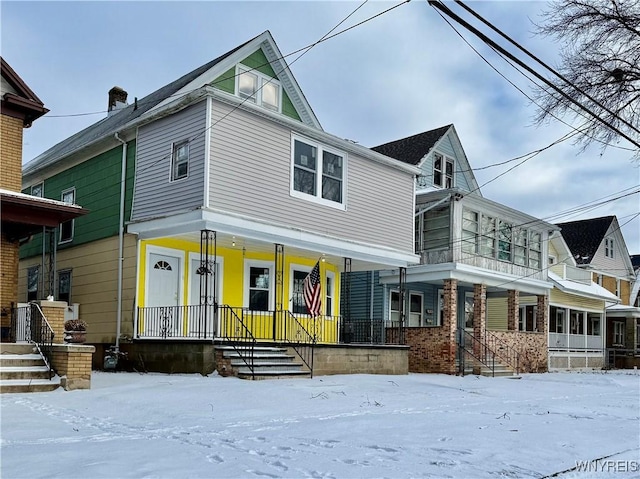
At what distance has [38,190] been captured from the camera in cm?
2234

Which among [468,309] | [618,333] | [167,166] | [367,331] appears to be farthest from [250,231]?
[618,333]

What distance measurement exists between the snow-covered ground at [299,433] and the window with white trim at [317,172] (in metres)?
6.41

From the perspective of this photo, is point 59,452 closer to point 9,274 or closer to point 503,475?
point 503,475

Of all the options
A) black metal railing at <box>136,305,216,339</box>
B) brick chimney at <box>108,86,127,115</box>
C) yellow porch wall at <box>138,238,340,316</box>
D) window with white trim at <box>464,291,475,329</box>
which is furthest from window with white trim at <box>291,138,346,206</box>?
brick chimney at <box>108,86,127,115</box>

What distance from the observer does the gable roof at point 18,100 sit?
15.7m

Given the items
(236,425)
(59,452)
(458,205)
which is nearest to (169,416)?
(236,425)

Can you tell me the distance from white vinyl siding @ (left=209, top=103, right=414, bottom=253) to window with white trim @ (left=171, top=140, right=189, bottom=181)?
1040mm

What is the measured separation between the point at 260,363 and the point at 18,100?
328 inches

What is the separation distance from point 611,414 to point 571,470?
17.8 feet

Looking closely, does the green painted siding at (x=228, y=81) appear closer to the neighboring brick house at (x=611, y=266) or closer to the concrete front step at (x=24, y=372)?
the concrete front step at (x=24, y=372)

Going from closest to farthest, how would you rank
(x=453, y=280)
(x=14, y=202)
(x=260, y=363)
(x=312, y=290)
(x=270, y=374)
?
(x=14, y=202) → (x=270, y=374) → (x=260, y=363) → (x=312, y=290) → (x=453, y=280)

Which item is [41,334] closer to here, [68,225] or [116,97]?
[68,225]

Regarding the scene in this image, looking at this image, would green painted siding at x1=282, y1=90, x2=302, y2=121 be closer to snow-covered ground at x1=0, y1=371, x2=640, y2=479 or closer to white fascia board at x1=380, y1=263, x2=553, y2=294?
white fascia board at x1=380, y1=263, x2=553, y2=294

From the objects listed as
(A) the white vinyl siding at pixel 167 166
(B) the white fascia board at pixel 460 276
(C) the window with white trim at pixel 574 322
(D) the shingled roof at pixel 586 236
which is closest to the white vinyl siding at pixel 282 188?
(A) the white vinyl siding at pixel 167 166
